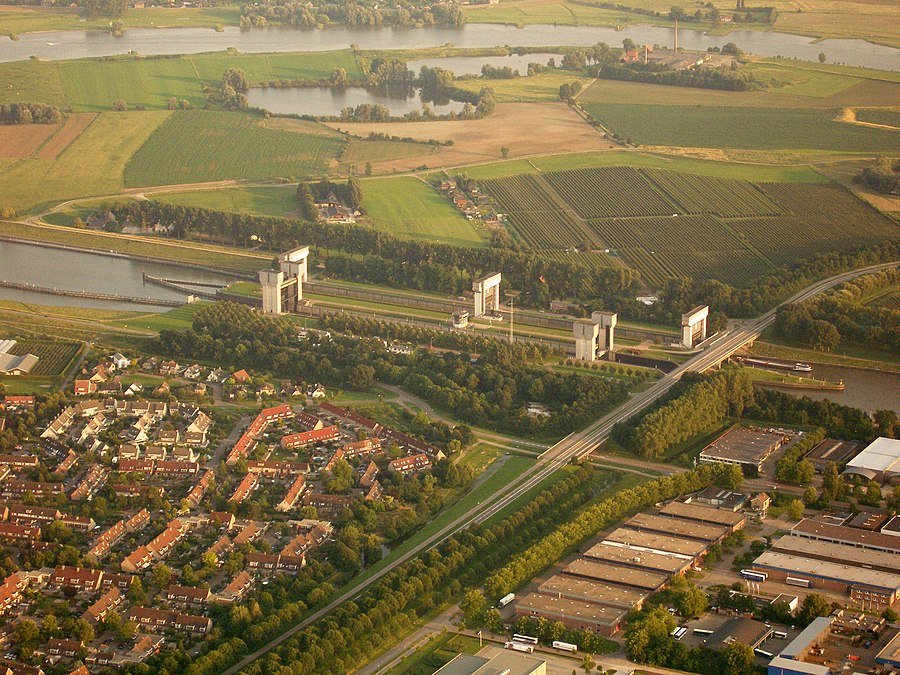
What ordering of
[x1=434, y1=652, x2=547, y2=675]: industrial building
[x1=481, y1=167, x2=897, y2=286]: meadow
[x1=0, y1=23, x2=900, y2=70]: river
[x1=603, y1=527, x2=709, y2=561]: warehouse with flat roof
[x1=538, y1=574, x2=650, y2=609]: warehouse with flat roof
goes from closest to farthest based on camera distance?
[x1=434, y1=652, x2=547, y2=675]: industrial building → [x1=538, y1=574, x2=650, y2=609]: warehouse with flat roof → [x1=603, y1=527, x2=709, y2=561]: warehouse with flat roof → [x1=481, y1=167, x2=897, y2=286]: meadow → [x1=0, y1=23, x2=900, y2=70]: river

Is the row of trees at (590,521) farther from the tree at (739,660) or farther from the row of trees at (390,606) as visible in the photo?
the tree at (739,660)

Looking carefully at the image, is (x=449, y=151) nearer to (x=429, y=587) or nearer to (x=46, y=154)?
(x=46, y=154)

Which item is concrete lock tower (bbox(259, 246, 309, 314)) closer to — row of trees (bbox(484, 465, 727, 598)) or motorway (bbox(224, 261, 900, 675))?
motorway (bbox(224, 261, 900, 675))

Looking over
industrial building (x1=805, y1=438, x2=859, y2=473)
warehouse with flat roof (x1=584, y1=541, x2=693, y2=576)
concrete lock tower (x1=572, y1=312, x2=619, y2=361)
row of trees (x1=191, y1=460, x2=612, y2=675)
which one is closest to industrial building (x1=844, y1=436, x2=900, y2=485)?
industrial building (x1=805, y1=438, x2=859, y2=473)

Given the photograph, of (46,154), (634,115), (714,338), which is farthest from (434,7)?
(714,338)

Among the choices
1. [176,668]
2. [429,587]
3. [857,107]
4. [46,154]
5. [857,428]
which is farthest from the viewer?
[857,107]

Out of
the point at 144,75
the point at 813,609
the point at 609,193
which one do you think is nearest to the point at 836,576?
the point at 813,609
